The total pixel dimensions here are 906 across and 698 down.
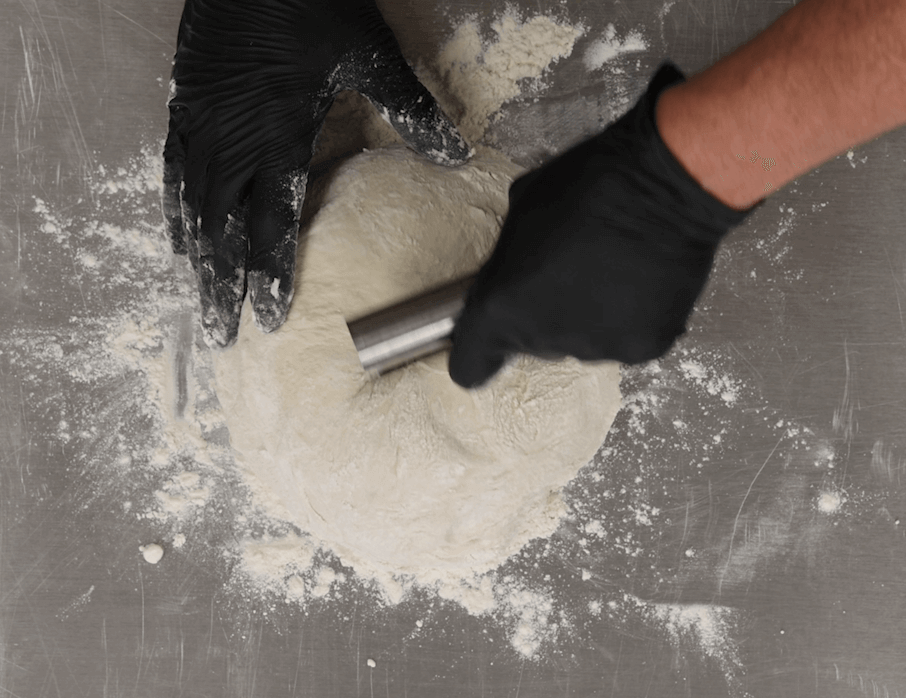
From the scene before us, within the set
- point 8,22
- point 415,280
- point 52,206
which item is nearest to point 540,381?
point 415,280

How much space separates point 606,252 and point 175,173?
2.74ft

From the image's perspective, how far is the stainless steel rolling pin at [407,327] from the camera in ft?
3.05

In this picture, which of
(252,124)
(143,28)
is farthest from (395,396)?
(143,28)

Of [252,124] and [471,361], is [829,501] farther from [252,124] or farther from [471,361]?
[252,124]

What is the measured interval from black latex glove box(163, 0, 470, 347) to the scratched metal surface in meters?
0.37

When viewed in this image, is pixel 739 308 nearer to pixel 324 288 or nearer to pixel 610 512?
pixel 610 512

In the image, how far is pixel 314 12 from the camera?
1062mm

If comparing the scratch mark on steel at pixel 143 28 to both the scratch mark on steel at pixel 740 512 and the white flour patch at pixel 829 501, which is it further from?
the white flour patch at pixel 829 501

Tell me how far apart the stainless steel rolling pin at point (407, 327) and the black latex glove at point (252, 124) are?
217 millimetres

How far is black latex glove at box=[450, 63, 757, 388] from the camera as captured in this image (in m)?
0.72

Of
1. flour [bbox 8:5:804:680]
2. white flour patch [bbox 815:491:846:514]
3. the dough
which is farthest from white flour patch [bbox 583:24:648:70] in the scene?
white flour patch [bbox 815:491:846:514]

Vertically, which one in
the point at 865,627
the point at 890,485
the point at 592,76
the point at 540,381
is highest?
the point at 592,76

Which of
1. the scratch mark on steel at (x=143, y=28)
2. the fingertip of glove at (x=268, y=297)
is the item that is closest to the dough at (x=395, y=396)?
the fingertip of glove at (x=268, y=297)

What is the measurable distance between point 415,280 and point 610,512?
28.2 inches
